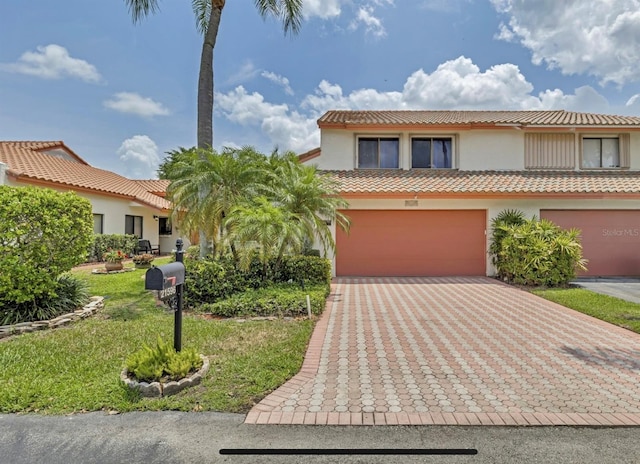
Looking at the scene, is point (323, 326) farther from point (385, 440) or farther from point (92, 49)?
point (92, 49)

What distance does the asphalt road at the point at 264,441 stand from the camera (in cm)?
280

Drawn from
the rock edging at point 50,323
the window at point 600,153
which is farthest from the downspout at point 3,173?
the window at point 600,153

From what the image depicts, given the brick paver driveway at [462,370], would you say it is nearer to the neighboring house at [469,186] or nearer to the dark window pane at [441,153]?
the neighboring house at [469,186]

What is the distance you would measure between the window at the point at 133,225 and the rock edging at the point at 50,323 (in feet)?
44.0

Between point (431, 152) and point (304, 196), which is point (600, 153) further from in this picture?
point (304, 196)

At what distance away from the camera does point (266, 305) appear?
291 inches

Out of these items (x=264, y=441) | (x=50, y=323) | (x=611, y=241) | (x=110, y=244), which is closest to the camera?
(x=264, y=441)

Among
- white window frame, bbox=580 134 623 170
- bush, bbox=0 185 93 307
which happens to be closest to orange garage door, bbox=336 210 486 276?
white window frame, bbox=580 134 623 170

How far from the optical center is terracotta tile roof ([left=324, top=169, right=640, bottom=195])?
12.5 meters

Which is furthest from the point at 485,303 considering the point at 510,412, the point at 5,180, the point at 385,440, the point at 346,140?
the point at 5,180

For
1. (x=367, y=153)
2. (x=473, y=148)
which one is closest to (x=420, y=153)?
(x=473, y=148)

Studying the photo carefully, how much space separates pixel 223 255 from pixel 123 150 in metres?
21.7

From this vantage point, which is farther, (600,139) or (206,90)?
(600,139)

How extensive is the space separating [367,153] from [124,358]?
43.0ft
